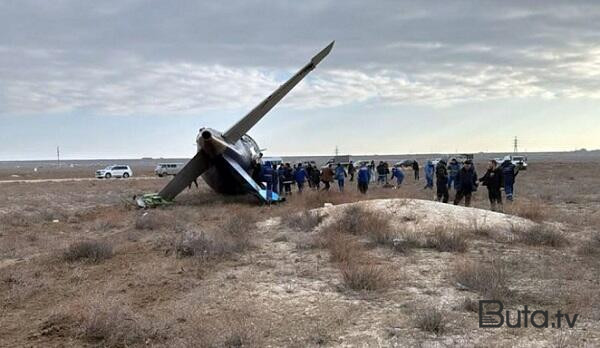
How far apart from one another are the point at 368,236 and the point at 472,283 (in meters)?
4.47

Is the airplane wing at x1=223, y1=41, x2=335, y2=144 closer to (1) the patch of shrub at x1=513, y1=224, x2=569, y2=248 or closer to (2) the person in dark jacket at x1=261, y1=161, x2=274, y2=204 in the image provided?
(2) the person in dark jacket at x1=261, y1=161, x2=274, y2=204

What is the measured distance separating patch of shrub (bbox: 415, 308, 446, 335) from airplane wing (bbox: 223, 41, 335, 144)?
17.0 metres

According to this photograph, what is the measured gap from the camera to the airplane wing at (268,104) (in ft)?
75.4

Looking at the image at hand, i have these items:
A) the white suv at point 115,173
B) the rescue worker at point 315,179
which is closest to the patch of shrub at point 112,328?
the rescue worker at point 315,179

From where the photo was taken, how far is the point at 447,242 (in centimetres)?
1137

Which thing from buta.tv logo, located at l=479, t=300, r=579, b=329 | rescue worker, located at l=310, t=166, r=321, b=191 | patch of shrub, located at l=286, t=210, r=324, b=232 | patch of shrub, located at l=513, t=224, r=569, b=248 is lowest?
buta.tv logo, located at l=479, t=300, r=579, b=329

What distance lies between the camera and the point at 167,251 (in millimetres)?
11484

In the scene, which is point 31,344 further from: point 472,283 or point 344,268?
point 472,283

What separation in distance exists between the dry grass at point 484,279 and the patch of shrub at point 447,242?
5.29ft

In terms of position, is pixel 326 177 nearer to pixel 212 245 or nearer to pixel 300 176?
pixel 300 176

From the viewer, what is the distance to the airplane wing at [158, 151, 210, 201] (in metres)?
22.2

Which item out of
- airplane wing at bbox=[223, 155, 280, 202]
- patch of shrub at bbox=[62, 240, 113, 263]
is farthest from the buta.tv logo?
airplane wing at bbox=[223, 155, 280, 202]

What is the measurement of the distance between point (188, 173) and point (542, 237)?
48.7 feet

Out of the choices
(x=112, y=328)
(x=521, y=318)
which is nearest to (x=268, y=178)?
(x=112, y=328)
